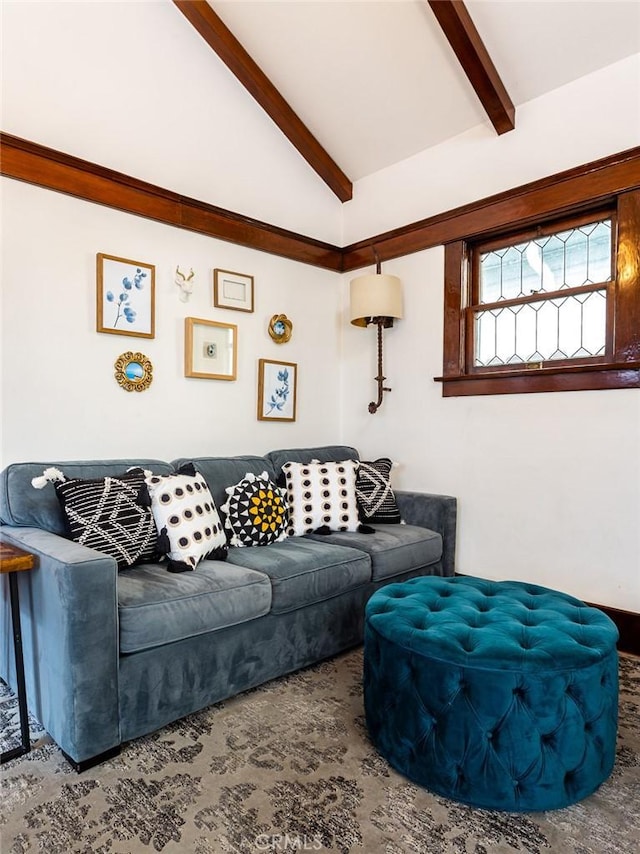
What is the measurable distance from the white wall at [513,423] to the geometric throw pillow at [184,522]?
1.60 m

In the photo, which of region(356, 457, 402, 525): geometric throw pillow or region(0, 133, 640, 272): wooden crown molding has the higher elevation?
region(0, 133, 640, 272): wooden crown molding

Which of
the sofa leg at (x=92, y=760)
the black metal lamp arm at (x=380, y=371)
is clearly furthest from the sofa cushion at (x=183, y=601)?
the black metal lamp arm at (x=380, y=371)

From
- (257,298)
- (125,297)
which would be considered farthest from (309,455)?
(125,297)

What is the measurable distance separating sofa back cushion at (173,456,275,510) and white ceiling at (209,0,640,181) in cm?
227

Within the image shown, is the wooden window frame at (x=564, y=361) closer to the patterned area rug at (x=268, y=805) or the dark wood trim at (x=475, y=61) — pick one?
the dark wood trim at (x=475, y=61)

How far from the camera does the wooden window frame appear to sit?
254 centimetres

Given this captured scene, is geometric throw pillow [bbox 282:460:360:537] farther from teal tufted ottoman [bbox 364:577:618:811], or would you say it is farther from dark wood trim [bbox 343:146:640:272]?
dark wood trim [bbox 343:146:640:272]

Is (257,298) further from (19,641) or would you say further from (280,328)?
(19,641)

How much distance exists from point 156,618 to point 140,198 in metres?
2.20

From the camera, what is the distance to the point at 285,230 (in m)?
3.57

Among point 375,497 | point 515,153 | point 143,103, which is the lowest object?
point 375,497

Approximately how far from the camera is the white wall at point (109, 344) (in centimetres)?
243

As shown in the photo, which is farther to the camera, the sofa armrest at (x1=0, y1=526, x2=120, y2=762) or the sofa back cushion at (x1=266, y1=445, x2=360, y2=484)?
the sofa back cushion at (x1=266, y1=445, x2=360, y2=484)

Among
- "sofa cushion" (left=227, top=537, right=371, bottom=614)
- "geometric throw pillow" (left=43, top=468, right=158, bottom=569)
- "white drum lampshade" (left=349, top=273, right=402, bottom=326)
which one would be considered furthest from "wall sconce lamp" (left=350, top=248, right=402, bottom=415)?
"geometric throw pillow" (left=43, top=468, right=158, bottom=569)
